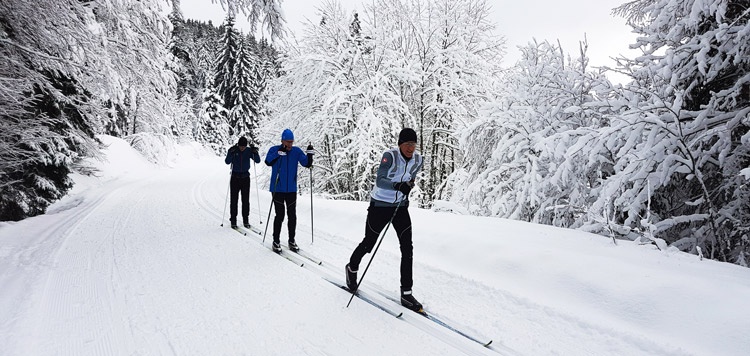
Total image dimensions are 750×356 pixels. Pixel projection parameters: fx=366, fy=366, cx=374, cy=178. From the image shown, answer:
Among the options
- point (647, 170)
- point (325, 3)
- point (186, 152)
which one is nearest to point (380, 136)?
point (325, 3)

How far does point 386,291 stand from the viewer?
447 cm

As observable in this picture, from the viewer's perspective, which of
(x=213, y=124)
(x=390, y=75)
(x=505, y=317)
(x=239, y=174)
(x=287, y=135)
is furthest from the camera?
(x=213, y=124)

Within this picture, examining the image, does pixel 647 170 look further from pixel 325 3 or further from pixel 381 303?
pixel 325 3

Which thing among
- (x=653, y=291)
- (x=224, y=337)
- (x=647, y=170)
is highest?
(x=647, y=170)

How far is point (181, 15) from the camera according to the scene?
729 centimetres

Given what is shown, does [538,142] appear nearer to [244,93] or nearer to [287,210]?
[287,210]

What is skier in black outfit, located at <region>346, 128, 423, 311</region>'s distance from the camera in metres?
4.01

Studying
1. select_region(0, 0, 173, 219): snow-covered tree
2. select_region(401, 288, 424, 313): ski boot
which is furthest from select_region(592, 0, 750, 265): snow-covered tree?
select_region(0, 0, 173, 219): snow-covered tree

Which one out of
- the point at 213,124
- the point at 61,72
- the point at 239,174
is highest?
the point at 213,124

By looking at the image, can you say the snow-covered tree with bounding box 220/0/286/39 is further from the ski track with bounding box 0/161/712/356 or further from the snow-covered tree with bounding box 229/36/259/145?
the snow-covered tree with bounding box 229/36/259/145

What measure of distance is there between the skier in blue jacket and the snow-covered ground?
0.49 m

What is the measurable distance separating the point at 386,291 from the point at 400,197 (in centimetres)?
120

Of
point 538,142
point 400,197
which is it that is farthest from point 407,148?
point 538,142

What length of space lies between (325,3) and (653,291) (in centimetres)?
1354
